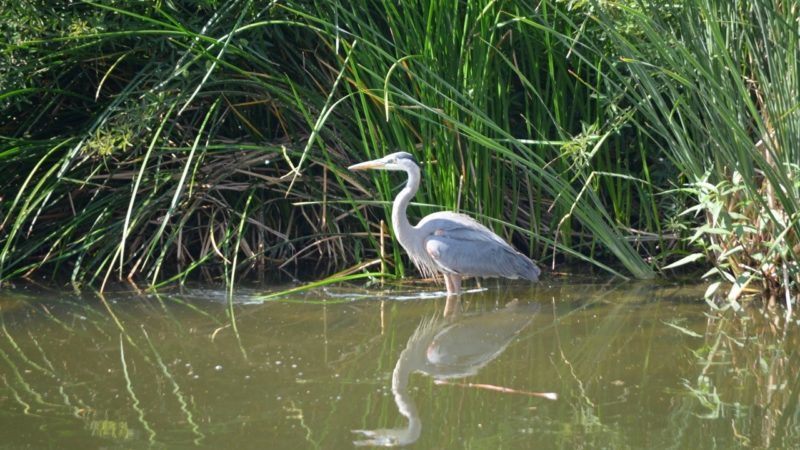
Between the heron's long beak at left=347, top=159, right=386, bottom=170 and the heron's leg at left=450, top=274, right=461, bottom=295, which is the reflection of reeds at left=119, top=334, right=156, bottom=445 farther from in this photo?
the heron's leg at left=450, top=274, right=461, bottom=295

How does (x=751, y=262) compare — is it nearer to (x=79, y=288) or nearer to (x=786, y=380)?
(x=786, y=380)

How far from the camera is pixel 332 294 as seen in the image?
21.6ft

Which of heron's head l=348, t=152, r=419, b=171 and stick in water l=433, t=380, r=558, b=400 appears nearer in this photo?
stick in water l=433, t=380, r=558, b=400

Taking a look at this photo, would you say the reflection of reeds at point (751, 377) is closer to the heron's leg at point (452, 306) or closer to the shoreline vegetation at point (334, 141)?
the shoreline vegetation at point (334, 141)

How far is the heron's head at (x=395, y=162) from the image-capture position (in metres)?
6.39

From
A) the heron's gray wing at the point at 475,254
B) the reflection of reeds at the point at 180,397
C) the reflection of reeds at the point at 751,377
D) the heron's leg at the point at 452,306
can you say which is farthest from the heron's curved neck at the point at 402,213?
the reflection of reeds at the point at 751,377

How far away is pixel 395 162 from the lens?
6.42 meters

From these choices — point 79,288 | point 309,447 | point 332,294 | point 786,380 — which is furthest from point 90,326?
point 786,380

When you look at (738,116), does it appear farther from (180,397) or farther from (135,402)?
(135,402)

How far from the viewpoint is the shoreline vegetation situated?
6.21 m

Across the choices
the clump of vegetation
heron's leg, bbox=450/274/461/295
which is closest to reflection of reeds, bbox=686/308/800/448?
the clump of vegetation

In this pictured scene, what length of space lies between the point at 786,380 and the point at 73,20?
4406mm

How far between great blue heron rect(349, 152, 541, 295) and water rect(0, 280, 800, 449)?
0.18 meters

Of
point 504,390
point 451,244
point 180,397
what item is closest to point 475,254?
point 451,244
